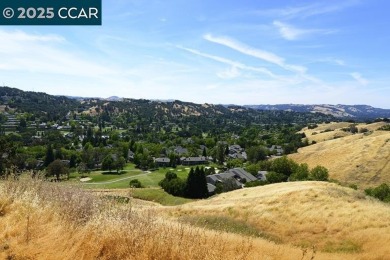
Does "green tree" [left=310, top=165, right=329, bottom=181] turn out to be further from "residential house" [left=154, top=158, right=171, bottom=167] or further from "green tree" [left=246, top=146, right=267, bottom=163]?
"residential house" [left=154, top=158, right=171, bottom=167]

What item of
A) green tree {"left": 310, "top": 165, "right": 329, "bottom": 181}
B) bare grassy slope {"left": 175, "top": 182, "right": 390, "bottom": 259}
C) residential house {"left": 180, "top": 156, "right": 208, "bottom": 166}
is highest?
bare grassy slope {"left": 175, "top": 182, "right": 390, "bottom": 259}

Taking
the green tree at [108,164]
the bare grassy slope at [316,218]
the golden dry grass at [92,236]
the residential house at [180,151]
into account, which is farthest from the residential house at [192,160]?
the golden dry grass at [92,236]

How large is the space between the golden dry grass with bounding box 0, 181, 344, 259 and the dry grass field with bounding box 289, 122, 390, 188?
75984 mm

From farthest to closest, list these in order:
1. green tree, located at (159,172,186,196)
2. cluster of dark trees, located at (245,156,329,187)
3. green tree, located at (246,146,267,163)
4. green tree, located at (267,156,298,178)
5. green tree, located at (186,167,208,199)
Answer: green tree, located at (246,146,267,163), green tree, located at (267,156,298,178), cluster of dark trees, located at (245,156,329,187), green tree, located at (159,172,186,196), green tree, located at (186,167,208,199)

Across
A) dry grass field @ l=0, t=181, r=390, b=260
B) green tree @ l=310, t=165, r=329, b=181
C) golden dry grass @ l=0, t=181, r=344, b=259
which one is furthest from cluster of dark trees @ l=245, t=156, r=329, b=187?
golden dry grass @ l=0, t=181, r=344, b=259

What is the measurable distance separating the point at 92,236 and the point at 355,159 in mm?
94598

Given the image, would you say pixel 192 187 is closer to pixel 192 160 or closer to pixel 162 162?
pixel 162 162

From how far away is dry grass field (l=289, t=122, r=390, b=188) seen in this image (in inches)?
3147

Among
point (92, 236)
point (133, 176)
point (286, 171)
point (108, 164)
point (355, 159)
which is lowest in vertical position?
point (133, 176)

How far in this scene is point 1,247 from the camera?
698 cm

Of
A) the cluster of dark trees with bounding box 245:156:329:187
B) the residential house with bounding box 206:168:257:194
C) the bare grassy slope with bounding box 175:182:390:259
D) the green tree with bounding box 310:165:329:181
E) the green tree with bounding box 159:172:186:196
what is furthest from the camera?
the cluster of dark trees with bounding box 245:156:329:187

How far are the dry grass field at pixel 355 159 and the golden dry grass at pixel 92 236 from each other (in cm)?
7598

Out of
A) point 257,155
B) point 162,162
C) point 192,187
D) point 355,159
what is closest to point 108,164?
point 162,162

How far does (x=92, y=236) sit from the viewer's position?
7.02 m
